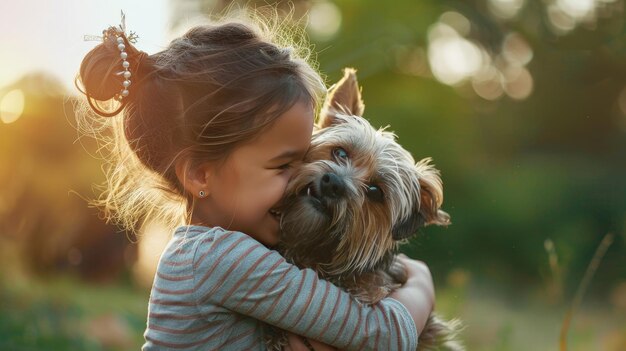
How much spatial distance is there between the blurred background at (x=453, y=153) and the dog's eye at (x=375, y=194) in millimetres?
2616

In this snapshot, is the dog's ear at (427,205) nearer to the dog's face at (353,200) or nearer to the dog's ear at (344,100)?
the dog's face at (353,200)

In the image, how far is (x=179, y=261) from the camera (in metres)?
2.62

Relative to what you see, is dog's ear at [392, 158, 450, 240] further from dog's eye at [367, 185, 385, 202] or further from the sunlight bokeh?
the sunlight bokeh

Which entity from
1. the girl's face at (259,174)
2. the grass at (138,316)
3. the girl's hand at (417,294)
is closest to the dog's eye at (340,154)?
Answer: the girl's face at (259,174)

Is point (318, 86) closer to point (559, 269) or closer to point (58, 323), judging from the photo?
point (559, 269)

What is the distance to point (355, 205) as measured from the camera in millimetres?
2744

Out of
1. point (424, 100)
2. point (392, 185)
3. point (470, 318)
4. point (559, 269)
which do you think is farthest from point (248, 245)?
point (424, 100)

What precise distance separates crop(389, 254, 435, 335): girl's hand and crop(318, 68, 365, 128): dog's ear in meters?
0.67

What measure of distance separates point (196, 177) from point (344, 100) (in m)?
0.75

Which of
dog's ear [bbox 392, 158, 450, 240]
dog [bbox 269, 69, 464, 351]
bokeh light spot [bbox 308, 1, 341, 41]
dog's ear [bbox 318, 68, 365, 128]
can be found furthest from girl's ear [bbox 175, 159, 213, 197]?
bokeh light spot [bbox 308, 1, 341, 41]

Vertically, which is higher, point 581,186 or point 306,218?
point 306,218

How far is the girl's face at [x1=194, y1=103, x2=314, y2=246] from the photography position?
2.74 metres

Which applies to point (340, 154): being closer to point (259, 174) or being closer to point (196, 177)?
point (259, 174)

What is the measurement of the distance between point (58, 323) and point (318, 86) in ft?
13.1
